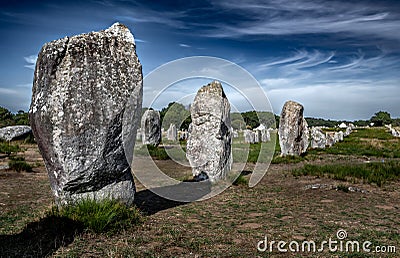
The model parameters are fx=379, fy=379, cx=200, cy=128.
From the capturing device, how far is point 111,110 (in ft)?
16.9

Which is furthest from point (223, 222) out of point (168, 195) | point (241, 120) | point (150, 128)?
point (241, 120)

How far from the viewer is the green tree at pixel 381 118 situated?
87188 millimetres

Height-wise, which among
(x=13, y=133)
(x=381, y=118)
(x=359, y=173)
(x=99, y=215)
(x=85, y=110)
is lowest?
(x=99, y=215)

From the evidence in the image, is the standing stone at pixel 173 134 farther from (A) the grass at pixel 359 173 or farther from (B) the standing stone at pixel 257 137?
(A) the grass at pixel 359 173

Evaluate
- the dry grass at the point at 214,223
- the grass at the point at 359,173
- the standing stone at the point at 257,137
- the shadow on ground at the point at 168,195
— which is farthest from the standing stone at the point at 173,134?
the dry grass at the point at 214,223

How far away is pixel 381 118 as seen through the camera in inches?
3526

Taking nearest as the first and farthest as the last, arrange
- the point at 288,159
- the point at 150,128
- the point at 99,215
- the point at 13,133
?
the point at 99,215, the point at 288,159, the point at 13,133, the point at 150,128

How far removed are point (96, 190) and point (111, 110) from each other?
116 centimetres

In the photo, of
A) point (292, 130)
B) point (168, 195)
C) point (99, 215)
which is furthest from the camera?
point (292, 130)

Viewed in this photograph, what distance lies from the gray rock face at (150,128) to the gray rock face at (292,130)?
7.30m

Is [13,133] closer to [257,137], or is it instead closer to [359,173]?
[257,137]

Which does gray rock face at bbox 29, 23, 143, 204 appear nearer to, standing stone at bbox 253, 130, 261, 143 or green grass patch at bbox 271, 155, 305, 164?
green grass patch at bbox 271, 155, 305, 164

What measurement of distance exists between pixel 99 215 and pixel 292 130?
523 inches

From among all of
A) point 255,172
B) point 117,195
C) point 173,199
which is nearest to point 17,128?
point 255,172
